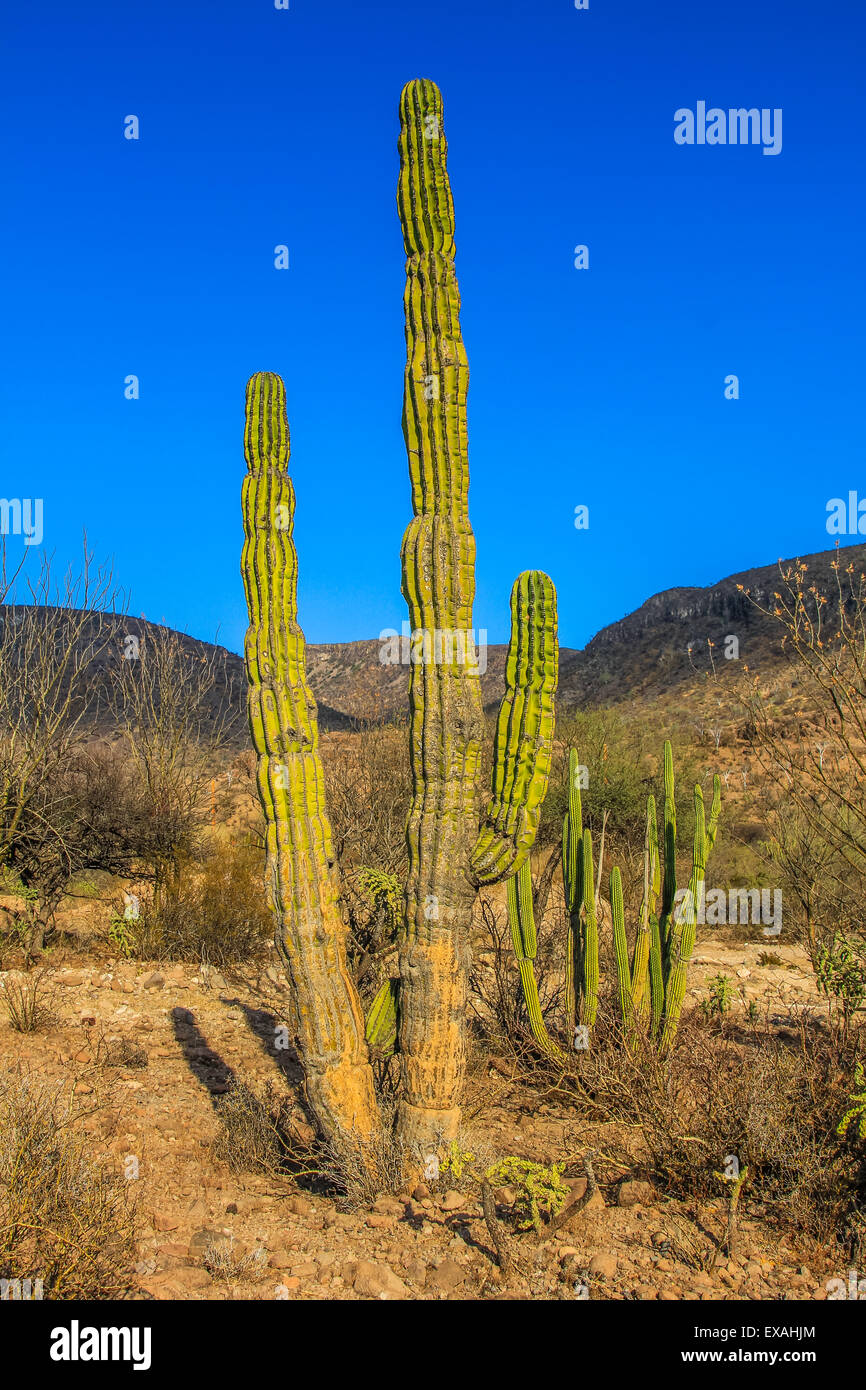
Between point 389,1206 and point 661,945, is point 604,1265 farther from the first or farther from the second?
point 661,945

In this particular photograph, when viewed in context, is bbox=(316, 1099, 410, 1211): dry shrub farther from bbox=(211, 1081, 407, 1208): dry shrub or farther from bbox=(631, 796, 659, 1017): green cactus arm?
bbox=(631, 796, 659, 1017): green cactus arm

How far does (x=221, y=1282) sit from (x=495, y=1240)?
114 cm

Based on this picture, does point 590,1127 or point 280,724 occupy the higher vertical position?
point 280,724

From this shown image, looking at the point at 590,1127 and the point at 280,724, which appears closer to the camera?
the point at 280,724

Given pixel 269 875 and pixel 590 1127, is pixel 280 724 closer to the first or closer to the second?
pixel 269 875

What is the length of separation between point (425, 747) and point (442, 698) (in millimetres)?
261

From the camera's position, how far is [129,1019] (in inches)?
286

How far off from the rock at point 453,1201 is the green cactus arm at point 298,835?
51 centimetres

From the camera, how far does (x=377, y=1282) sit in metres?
3.69

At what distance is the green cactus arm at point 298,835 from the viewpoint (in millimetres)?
4543

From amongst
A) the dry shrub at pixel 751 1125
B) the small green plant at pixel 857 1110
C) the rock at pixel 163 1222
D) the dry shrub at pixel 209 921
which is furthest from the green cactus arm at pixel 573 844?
the dry shrub at pixel 209 921

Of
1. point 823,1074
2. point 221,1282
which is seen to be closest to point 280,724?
point 221,1282

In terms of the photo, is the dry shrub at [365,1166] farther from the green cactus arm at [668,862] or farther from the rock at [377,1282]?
the green cactus arm at [668,862]

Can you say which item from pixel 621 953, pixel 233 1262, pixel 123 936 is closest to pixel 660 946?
pixel 621 953
